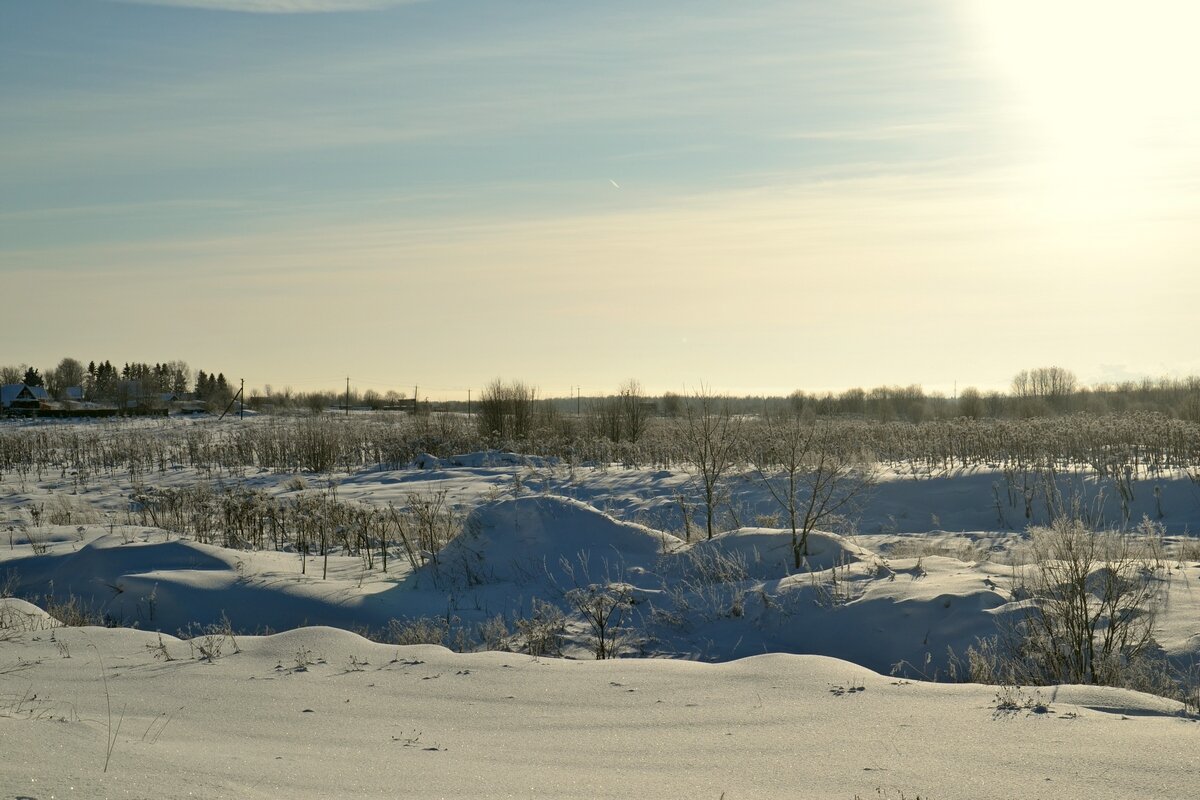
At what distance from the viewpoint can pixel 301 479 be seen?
1980cm

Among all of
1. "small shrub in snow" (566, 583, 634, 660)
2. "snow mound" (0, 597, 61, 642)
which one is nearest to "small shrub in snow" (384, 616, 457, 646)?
"small shrub in snow" (566, 583, 634, 660)

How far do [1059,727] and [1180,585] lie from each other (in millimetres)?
5033

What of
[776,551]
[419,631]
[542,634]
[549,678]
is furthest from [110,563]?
[776,551]

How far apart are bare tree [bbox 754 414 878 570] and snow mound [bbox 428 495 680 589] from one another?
Result: 1.64 metres

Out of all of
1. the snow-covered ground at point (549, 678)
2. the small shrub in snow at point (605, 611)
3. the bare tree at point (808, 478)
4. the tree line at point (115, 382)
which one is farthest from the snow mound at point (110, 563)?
the tree line at point (115, 382)

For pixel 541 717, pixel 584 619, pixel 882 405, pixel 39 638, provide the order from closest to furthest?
pixel 541 717 → pixel 39 638 → pixel 584 619 → pixel 882 405

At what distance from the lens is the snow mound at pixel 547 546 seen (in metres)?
10.5

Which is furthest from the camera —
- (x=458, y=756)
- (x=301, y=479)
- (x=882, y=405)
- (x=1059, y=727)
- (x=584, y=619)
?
(x=882, y=405)

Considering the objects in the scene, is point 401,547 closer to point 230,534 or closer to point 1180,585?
point 230,534

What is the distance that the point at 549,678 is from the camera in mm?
5680

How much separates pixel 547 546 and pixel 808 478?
15.3 ft

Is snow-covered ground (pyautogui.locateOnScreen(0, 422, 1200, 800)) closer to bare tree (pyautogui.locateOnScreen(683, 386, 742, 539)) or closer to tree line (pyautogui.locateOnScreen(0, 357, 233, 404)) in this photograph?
bare tree (pyautogui.locateOnScreen(683, 386, 742, 539))

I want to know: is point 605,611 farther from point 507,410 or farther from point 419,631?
point 507,410

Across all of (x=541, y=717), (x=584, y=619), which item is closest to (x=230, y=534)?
(x=584, y=619)
